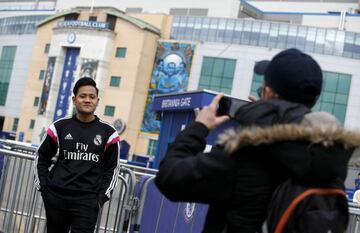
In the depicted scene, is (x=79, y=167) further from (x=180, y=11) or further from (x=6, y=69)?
(x=6, y=69)

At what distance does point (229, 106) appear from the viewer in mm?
2711

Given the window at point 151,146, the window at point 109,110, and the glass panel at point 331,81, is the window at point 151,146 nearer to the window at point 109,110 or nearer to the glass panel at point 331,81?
the window at point 109,110

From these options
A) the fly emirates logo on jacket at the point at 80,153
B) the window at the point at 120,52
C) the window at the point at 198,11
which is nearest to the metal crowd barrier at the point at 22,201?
the fly emirates logo on jacket at the point at 80,153

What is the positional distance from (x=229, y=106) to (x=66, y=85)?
212 ft

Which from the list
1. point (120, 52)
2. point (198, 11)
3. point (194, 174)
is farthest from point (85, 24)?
point (194, 174)

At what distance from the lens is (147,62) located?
64.2 metres

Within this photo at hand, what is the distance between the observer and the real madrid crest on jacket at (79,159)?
553 centimetres

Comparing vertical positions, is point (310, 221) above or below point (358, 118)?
below

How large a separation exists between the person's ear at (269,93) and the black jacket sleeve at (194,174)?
1.05ft

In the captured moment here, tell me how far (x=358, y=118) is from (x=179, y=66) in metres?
17.1

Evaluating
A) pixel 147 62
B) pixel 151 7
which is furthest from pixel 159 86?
pixel 151 7

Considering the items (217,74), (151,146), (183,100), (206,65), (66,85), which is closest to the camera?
(183,100)

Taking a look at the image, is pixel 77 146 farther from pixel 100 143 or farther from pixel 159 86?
pixel 159 86

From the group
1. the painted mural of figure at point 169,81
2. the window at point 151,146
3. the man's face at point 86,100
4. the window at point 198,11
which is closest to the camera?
the man's face at point 86,100
